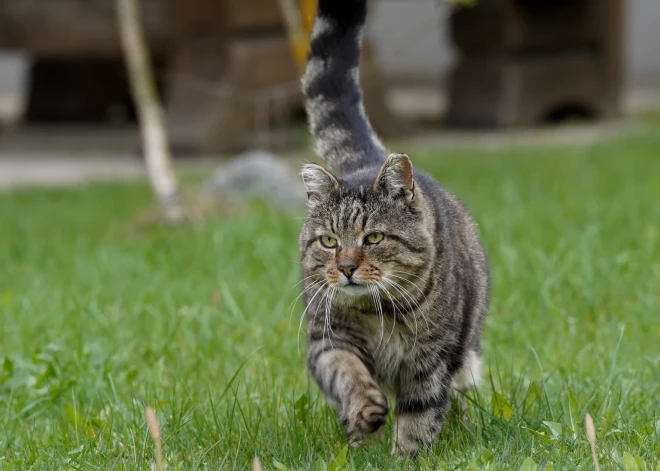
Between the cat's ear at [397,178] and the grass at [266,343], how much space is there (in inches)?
27.9

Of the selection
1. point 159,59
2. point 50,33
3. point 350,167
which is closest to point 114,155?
point 50,33

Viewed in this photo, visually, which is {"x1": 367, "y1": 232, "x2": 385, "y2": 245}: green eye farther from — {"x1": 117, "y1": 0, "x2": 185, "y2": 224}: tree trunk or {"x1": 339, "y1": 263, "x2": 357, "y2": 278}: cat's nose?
{"x1": 117, "y1": 0, "x2": 185, "y2": 224}: tree trunk

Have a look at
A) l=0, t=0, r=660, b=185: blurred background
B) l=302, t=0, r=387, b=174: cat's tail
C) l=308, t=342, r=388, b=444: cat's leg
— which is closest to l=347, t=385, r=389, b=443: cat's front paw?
l=308, t=342, r=388, b=444: cat's leg

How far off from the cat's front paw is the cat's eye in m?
0.47

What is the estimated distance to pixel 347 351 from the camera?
3314 millimetres

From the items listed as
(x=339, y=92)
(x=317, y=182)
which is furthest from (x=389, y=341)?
(x=339, y=92)

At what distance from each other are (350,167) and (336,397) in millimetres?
946

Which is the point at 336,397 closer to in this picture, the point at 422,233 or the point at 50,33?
the point at 422,233

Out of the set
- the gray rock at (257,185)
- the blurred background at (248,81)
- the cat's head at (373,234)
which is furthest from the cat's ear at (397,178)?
the blurred background at (248,81)

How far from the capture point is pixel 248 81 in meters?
9.98

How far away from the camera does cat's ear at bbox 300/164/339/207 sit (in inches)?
132

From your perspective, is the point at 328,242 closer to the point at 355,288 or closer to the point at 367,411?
the point at 355,288

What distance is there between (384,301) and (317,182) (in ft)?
1.47

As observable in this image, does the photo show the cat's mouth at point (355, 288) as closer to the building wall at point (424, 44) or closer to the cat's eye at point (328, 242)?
the cat's eye at point (328, 242)
